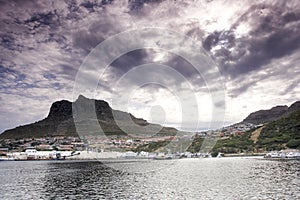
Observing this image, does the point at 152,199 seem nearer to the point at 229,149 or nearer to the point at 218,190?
the point at 218,190

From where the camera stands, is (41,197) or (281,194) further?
(41,197)

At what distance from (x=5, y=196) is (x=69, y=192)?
34.7 ft

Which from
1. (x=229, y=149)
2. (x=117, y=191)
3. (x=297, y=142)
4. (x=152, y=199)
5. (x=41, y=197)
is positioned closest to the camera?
(x=152, y=199)

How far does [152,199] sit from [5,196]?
25993 mm

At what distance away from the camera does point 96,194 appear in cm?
4753

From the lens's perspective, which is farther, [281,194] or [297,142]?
[297,142]

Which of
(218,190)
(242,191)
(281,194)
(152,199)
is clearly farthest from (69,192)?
(281,194)

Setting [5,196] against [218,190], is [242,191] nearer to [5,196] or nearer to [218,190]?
[218,190]

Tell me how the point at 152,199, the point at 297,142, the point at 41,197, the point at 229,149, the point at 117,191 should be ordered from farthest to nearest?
the point at 229,149 < the point at 297,142 < the point at 117,191 < the point at 41,197 < the point at 152,199

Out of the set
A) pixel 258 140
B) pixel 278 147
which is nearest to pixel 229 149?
pixel 258 140

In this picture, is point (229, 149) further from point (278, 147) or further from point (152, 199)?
point (152, 199)

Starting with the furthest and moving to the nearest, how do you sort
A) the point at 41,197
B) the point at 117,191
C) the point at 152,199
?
the point at 117,191
the point at 41,197
the point at 152,199

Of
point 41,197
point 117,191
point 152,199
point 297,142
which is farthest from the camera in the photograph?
point 297,142

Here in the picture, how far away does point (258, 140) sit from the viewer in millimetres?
199875
